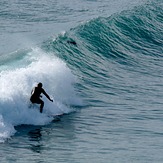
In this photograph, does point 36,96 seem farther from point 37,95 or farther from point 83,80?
point 83,80

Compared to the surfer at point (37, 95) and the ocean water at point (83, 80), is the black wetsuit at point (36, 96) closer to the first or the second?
the surfer at point (37, 95)

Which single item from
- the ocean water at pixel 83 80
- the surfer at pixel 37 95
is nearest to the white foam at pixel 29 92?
the ocean water at pixel 83 80

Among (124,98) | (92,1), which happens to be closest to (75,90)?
(124,98)

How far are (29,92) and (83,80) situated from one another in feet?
23.3

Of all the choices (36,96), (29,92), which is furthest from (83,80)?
(36,96)

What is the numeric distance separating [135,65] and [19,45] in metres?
7.20

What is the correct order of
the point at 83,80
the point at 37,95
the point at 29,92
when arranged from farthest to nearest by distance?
the point at 83,80
the point at 29,92
the point at 37,95

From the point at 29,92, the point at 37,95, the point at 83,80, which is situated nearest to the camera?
the point at 37,95

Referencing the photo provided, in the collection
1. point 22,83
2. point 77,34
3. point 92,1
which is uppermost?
point 92,1

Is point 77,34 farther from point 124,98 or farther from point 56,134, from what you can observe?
point 56,134

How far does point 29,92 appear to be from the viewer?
27.8m

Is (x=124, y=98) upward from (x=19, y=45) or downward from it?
downward

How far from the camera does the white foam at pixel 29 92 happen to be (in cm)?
2559

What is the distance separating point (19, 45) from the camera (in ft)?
127
